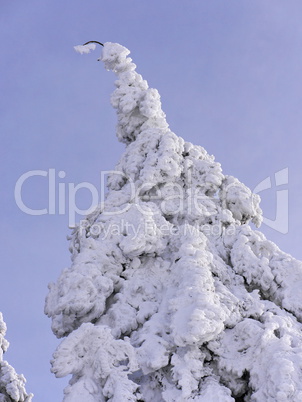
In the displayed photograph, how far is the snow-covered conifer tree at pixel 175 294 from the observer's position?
8.20m

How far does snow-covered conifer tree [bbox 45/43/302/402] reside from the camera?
8.20 meters

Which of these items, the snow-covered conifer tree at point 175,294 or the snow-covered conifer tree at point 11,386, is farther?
the snow-covered conifer tree at point 11,386

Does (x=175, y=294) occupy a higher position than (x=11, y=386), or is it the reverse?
(x=175, y=294)

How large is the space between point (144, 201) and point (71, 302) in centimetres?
334

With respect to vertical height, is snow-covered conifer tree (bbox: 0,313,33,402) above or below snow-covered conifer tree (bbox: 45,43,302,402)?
below

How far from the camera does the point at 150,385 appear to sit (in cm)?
865

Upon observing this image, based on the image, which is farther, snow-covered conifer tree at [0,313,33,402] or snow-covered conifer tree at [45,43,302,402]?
snow-covered conifer tree at [0,313,33,402]

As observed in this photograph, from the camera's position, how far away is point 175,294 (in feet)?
30.6

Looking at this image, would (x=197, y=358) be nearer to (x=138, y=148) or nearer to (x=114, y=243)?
(x=114, y=243)

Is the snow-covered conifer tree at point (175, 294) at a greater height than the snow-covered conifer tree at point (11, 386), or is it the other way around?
the snow-covered conifer tree at point (175, 294)

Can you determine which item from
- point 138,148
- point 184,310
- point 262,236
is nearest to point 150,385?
point 184,310

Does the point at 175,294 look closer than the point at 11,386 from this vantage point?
Yes

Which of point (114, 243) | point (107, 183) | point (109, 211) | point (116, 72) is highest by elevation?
point (116, 72)

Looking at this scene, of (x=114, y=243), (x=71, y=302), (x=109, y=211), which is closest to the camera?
(x=71, y=302)
